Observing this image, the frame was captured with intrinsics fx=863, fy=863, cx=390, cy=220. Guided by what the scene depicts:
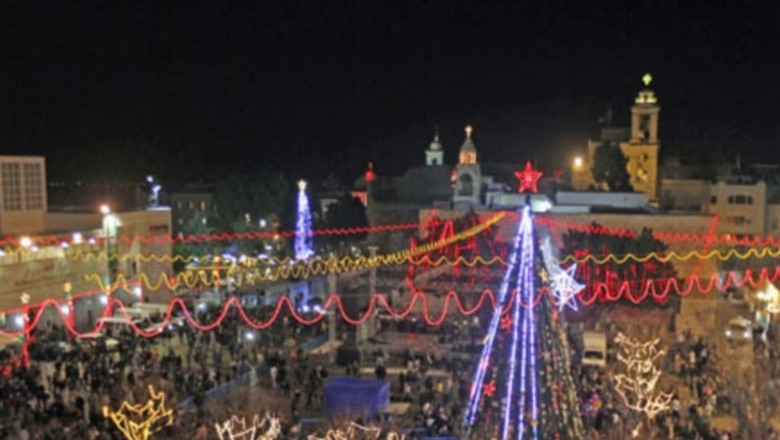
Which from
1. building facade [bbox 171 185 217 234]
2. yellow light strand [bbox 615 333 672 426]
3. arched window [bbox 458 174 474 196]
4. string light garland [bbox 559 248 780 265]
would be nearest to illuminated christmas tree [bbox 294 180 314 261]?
arched window [bbox 458 174 474 196]

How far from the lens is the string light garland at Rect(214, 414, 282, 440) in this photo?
386 inches

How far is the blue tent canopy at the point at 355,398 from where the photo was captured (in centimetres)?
1220

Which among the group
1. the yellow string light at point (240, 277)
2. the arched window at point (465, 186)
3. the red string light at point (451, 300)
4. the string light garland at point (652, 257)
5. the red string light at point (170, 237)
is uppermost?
the arched window at point (465, 186)

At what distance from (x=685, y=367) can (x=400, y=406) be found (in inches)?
Answer: 206

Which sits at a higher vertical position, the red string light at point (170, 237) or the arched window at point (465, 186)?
the arched window at point (465, 186)

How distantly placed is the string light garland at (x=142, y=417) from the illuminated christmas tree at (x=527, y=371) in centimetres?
393

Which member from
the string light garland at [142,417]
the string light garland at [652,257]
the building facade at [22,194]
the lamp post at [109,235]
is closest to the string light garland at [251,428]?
the string light garland at [142,417]

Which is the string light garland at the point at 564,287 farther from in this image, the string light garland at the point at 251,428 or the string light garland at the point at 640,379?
the string light garland at the point at 251,428

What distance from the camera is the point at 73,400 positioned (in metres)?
12.4

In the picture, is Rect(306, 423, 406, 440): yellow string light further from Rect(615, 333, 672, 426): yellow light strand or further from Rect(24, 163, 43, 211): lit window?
Rect(24, 163, 43, 211): lit window

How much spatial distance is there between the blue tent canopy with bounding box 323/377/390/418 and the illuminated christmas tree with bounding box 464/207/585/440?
131 cm

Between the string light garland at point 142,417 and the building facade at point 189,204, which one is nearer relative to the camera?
the string light garland at point 142,417

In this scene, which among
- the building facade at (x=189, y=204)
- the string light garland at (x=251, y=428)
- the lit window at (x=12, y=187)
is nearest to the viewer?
the string light garland at (x=251, y=428)

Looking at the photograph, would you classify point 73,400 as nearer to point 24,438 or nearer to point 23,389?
point 23,389
